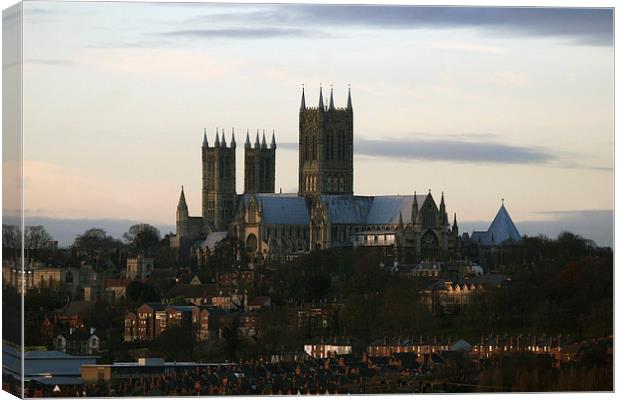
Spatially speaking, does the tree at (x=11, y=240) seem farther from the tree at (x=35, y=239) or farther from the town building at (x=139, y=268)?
the town building at (x=139, y=268)

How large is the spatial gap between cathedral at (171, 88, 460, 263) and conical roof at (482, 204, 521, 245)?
22.3 ft

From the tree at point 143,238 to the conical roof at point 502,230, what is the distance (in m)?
4.65

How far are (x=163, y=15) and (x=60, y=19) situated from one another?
1254mm

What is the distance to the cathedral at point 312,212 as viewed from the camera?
49281 mm

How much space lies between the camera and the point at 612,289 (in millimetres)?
24953

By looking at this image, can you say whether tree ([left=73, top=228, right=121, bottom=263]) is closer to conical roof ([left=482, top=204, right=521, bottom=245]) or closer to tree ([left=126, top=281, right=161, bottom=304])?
tree ([left=126, top=281, right=161, bottom=304])

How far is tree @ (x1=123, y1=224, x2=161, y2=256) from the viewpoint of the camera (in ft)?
105

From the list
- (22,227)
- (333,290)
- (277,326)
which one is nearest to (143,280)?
(333,290)

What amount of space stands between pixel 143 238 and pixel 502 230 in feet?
17.9

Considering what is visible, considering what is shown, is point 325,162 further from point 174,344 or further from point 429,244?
point 174,344

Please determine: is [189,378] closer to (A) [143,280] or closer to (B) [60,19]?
(B) [60,19]

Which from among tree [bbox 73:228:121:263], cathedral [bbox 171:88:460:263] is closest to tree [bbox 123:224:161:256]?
tree [bbox 73:228:121:263]

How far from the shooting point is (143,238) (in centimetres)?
3541

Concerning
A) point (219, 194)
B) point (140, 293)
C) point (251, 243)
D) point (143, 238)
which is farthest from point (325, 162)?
point (143, 238)
